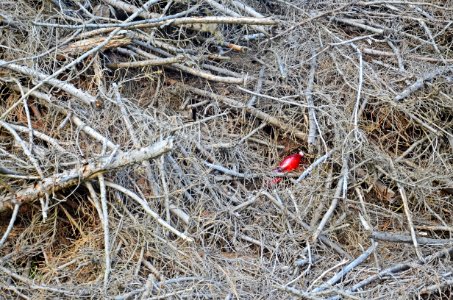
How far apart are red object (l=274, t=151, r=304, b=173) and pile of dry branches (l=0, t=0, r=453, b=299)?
6 centimetres

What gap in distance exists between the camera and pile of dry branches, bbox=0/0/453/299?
3506 millimetres

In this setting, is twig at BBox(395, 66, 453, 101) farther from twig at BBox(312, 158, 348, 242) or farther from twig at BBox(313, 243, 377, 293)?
twig at BBox(313, 243, 377, 293)

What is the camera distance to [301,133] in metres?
4.32

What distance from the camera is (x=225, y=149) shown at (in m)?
4.23

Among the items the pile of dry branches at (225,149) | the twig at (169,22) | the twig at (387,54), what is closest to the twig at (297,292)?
the pile of dry branches at (225,149)

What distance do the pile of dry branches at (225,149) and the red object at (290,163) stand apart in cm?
6

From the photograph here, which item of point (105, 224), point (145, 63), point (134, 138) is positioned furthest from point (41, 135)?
point (145, 63)

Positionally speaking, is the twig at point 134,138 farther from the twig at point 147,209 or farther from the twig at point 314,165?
the twig at point 314,165

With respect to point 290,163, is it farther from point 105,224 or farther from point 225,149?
point 105,224

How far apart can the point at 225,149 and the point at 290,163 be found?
443 mm

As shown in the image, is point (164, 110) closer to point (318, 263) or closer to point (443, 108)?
point (318, 263)

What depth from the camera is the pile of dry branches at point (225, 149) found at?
351 cm

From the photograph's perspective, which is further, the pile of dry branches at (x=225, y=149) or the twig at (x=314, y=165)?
the twig at (x=314, y=165)

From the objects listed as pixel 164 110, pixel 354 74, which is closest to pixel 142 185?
pixel 164 110
